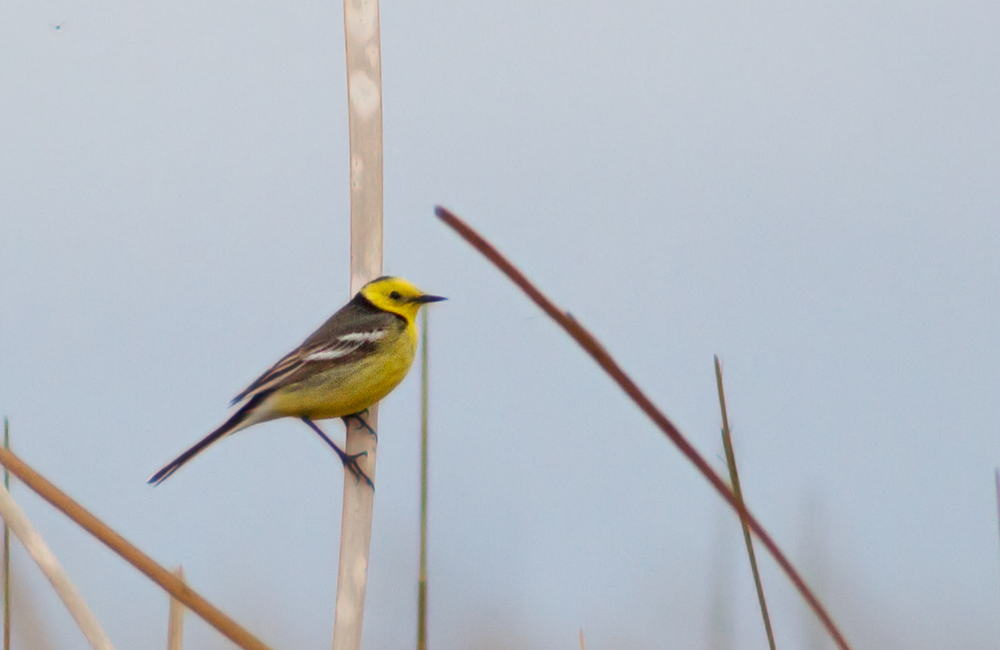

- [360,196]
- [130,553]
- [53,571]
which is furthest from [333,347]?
[130,553]

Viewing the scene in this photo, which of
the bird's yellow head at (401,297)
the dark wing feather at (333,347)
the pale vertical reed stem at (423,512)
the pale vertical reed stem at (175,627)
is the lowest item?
the pale vertical reed stem at (175,627)

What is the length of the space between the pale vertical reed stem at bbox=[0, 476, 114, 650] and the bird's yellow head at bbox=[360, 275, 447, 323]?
1.20 meters

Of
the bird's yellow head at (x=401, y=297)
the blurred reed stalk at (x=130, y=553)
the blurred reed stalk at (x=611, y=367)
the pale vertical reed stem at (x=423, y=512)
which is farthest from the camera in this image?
the bird's yellow head at (x=401, y=297)

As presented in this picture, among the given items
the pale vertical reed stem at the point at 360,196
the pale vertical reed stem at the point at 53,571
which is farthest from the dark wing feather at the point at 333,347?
the pale vertical reed stem at the point at 53,571

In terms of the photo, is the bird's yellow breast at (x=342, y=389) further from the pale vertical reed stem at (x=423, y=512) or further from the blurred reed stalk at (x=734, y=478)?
the blurred reed stalk at (x=734, y=478)

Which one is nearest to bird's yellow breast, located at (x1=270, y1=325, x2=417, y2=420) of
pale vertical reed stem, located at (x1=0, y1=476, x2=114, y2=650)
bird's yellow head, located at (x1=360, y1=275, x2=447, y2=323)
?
bird's yellow head, located at (x1=360, y1=275, x2=447, y2=323)

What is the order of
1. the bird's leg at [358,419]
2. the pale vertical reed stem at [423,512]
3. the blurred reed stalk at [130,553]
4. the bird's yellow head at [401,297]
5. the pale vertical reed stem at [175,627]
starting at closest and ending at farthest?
the blurred reed stalk at [130,553]
the pale vertical reed stem at [423,512]
the pale vertical reed stem at [175,627]
the bird's leg at [358,419]
the bird's yellow head at [401,297]

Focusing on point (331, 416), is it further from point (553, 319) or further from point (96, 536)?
point (553, 319)

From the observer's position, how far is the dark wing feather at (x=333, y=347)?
7.76ft

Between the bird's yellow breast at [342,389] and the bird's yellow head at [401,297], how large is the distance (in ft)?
0.56

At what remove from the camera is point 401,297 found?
263 centimetres

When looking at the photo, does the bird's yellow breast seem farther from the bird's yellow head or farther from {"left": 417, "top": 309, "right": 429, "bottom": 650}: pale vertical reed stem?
{"left": 417, "top": 309, "right": 429, "bottom": 650}: pale vertical reed stem

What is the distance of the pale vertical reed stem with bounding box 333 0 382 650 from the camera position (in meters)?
1.48

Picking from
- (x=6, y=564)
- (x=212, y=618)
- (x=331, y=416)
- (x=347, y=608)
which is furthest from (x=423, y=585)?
(x=331, y=416)
